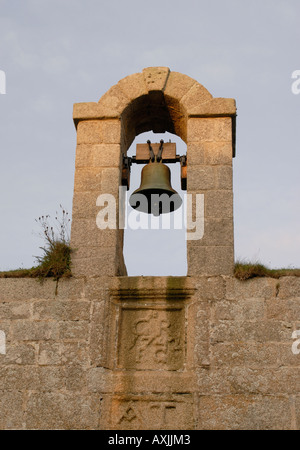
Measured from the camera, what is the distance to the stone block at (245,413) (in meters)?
4.50

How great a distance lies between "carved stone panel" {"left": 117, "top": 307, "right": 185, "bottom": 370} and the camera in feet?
15.9

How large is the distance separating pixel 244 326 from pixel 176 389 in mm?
710

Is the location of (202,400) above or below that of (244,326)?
below

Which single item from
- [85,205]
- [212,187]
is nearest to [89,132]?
[85,205]

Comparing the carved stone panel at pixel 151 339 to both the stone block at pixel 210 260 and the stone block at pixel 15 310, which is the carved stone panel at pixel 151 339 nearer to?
the stone block at pixel 210 260

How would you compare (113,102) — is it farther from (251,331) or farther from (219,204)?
(251,331)

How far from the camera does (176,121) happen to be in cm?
612

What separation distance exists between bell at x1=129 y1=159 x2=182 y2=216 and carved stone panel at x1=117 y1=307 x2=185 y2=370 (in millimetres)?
1216

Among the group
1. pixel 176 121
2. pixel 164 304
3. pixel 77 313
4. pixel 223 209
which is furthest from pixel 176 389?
pixel 176 121

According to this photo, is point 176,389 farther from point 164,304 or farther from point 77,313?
point 77,313

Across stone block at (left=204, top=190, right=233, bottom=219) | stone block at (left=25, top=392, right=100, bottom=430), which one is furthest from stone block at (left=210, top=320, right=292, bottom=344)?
stone block at (left=25, top=392, right=100, bottom=430)

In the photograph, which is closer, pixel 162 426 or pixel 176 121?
pixel 162 426

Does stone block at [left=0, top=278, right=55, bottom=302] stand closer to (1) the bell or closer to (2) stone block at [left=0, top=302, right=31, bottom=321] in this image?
(2) stone block at [left=0, top=302, right=31, bottom=321]

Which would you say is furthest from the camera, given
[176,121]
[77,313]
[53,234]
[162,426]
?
[176,121]
